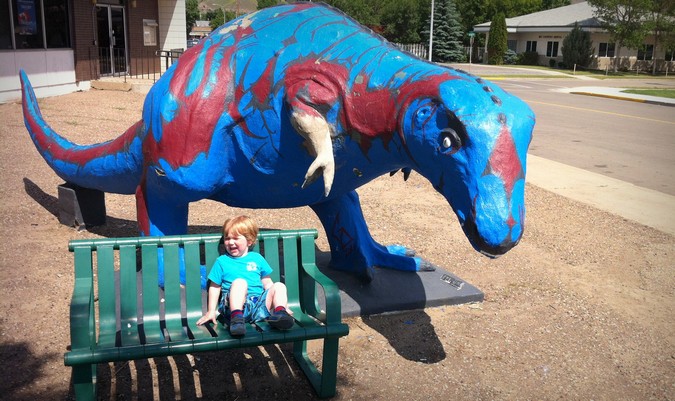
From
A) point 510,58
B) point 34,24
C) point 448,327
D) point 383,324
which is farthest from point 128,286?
point 510,58

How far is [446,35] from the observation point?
4819cm

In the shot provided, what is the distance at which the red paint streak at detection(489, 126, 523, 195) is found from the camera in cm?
276

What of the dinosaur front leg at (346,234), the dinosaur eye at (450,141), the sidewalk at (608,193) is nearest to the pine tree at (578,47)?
the sidewalk at (608,193)

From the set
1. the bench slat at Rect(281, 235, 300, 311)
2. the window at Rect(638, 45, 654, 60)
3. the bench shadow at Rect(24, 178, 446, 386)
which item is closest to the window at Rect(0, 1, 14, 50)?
the bench shadow at Rect(24, 178, 446, 386)

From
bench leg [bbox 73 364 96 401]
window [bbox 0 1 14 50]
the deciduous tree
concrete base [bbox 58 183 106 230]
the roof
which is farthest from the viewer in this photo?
the roof

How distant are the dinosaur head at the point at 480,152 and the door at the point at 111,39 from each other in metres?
16.0

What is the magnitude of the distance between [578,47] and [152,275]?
42.9 metres

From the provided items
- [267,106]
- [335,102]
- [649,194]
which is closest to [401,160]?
[335,102]

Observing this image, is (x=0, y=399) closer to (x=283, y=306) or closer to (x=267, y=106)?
(x=283, y=306)

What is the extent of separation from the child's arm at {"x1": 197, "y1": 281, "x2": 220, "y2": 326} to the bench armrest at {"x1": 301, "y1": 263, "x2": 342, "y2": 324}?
1.58 feet

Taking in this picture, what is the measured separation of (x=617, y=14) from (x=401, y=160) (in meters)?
40.7

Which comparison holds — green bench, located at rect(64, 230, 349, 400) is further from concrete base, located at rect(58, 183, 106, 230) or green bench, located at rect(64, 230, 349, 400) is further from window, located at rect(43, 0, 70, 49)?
window, located at rect(43, 0, 70, 49)

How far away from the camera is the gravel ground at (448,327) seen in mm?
3334

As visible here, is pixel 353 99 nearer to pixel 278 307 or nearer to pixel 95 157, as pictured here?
pixel 278 307
